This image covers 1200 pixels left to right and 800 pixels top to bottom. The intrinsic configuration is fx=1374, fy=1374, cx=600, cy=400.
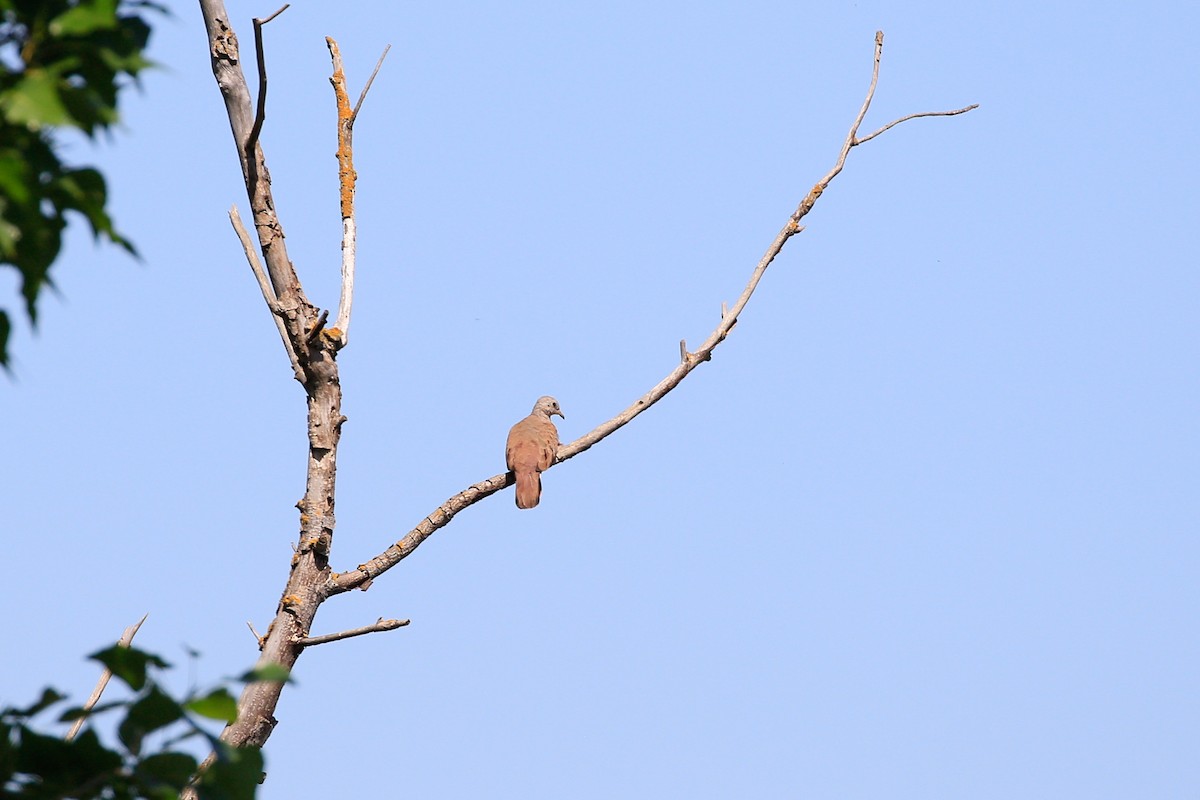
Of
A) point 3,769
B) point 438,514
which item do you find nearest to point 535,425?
point 438,514

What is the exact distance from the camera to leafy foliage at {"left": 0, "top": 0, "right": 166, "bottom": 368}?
82.8 inches

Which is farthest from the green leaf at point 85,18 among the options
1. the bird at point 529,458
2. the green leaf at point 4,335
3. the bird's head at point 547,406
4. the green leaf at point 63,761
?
the bird's head at point 547,406

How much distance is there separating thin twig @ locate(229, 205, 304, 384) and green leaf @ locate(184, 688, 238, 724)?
14.5 ft

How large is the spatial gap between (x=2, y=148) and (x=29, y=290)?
23cm

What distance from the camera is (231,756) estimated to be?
231 centimetres

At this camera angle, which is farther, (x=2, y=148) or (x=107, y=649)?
(x=107, y=649)

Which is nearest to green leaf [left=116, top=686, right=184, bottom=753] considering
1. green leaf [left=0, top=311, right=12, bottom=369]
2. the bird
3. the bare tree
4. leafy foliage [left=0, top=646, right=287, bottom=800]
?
leafy foliage [left=0, top=646, right=287, bottom=800]

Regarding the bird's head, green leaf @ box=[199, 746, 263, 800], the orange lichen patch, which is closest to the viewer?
green leaf @ box=[199, 746, 263, 800]

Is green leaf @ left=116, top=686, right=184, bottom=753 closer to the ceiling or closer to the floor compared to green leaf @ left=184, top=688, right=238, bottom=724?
closer to the floor

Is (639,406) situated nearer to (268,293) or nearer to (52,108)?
(268,293)

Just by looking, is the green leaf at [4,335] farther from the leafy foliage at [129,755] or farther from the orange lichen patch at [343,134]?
the orange lichen patch at [343,134]

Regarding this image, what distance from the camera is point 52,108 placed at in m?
2.06

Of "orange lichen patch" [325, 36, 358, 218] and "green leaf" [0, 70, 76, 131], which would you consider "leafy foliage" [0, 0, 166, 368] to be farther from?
"orange lichen patch" [325, 36, 358, 218]

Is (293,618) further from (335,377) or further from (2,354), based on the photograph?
(2,354)
